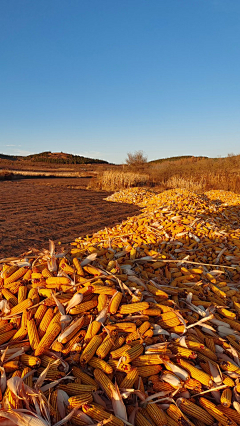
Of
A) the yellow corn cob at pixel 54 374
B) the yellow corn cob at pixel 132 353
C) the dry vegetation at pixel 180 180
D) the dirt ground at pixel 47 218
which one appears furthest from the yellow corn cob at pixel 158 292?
the dry vegetation at pixel 180 180

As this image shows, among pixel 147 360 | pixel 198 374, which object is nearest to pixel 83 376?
pixel 147 360

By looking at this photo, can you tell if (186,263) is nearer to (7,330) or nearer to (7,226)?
(7,330)

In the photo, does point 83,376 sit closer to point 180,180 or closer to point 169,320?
point 169,320

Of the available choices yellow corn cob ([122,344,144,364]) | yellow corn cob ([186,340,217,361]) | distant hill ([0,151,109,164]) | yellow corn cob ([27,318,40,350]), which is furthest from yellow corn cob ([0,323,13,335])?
distant hill ([0,151,109,164])

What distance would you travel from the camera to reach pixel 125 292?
2170 millimetres

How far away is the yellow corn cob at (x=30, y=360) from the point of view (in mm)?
1610

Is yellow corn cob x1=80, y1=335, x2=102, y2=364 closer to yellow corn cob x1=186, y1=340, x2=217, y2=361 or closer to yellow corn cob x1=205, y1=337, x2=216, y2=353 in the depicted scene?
yellow corn cob x1=186, y1=340, x2=217, y2=361

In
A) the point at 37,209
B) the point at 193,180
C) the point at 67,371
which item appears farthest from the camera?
the point at 193,180

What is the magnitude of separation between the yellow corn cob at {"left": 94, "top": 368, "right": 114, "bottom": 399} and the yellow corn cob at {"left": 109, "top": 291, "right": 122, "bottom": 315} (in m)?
0.43

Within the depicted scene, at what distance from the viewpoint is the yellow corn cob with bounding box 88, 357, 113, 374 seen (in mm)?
1594

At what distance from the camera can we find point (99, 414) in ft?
4.50

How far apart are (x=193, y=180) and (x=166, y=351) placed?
16332 millimetres

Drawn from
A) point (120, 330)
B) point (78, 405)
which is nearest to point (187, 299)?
point (120, 330)

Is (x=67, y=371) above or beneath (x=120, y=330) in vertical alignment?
beneath
